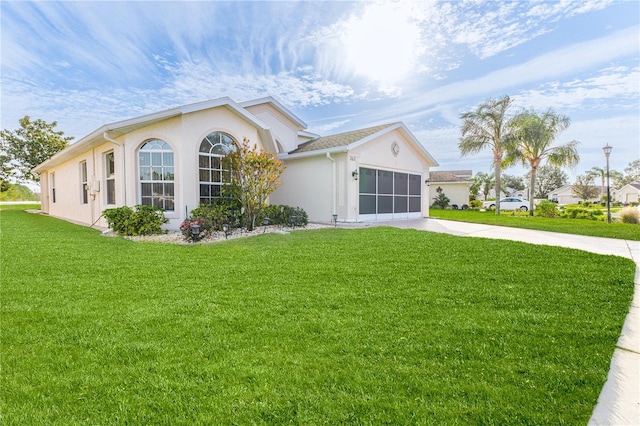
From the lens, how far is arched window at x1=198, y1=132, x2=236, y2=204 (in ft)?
36.8

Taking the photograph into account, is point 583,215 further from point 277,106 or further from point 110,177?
point 110,177

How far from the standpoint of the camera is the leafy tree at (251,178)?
1052 cm

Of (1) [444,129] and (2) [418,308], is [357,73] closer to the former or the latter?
(1) [444,129]

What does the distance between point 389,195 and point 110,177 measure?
12.0 m

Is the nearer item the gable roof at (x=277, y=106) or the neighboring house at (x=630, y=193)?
the gable roof at (x=277, y=106)

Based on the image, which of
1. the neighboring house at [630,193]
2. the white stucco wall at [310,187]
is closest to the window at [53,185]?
the white stucco wall at [310,187]

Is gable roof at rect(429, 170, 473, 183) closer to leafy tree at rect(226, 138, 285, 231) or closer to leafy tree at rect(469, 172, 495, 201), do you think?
leafy tree at rect(469, 172, 495, 201)

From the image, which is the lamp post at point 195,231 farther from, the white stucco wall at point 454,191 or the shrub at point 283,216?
the white stucco wall at point 454,191

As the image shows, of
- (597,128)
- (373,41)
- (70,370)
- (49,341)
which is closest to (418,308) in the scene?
(70,370)

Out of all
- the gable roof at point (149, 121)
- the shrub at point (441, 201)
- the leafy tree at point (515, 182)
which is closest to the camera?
the gable roof at point (149, 121)

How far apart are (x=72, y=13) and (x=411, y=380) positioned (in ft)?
41.8

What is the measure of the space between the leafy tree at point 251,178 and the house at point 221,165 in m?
1.01

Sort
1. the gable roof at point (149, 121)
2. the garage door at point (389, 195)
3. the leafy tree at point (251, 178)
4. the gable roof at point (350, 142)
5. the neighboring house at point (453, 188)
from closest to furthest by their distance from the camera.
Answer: the gable roof at point (149, 121) < the leafy tree at point (251, 178) < the gable roof at point (350, 142) < the garage door at point (389, 195) < the neighboring house at point (453, 188)

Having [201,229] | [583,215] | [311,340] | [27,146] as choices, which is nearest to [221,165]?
[201,229]
